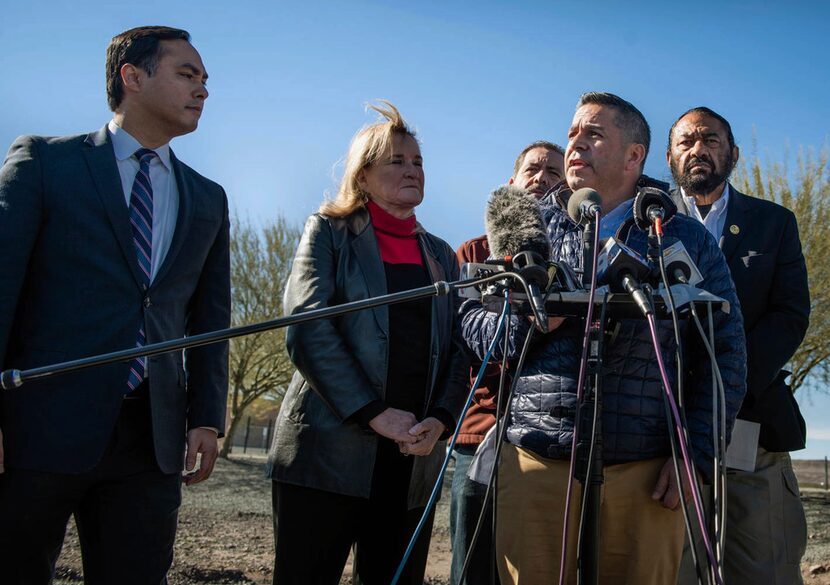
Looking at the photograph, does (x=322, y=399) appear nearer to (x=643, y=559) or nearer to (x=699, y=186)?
(x=643, y=559)

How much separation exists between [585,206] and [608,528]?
1.02 m

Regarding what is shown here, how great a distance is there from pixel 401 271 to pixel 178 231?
0.95 m

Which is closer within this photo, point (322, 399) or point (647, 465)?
point (647, 465)

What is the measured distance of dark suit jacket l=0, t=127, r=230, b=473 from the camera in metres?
2.60

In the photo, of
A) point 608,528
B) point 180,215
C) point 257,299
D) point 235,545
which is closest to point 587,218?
point 608,528

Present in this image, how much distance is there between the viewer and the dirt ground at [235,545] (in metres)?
5.91

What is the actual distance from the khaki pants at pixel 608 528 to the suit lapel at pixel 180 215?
1379 mm

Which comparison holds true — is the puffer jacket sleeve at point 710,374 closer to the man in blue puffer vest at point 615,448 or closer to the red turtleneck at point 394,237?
the man in blue puffer vest at point 615,448

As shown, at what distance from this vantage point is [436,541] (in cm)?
841

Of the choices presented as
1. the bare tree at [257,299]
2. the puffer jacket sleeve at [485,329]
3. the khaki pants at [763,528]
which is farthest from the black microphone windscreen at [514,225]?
the bare tree at [257,299]

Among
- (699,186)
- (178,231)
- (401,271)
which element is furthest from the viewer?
(699,186)

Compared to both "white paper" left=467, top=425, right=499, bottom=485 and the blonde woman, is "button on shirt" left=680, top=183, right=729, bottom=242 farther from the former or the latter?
"white paper" left=467, top=425, right=499, bottom=485

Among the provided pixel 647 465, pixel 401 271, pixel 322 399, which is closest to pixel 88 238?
pixel 322 399

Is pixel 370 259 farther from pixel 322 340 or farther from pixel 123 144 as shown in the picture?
pixel 123 144
